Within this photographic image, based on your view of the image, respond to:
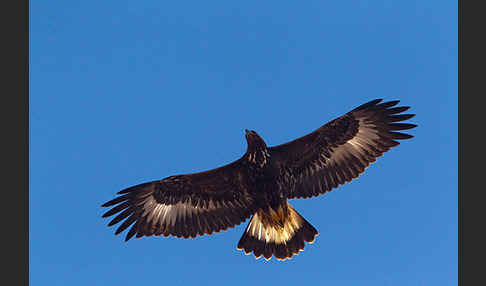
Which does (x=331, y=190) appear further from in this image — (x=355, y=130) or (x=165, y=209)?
(x=165, y=209)

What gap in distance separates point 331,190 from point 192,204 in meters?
2.82

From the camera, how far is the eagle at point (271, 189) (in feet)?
31.8

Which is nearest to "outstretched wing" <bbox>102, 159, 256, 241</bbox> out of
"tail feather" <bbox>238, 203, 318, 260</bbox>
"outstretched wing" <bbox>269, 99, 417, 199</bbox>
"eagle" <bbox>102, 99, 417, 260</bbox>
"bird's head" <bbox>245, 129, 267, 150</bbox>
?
"eagle" <bbox>102, 99, 417, 260</bbox>

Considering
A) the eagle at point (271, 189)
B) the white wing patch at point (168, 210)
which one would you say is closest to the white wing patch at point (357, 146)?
the eagle at point (271, 189)

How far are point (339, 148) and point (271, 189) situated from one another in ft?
5.35

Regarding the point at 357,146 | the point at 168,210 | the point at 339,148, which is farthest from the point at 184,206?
the point at 357,146

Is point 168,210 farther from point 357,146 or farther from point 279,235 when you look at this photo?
point 357,146

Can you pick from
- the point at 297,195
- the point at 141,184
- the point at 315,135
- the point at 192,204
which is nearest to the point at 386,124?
the point at 315,135

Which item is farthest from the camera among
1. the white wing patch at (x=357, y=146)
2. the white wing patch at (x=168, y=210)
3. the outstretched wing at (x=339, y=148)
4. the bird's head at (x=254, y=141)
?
the white wing patch at (x=168, y=210)

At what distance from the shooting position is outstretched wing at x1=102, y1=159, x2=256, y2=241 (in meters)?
9.90

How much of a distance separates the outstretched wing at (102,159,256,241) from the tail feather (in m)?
0.40

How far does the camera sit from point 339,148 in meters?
9.98

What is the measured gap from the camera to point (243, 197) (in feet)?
32.7

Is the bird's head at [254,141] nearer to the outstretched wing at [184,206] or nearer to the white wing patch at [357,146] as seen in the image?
the outstretched wing at [184,206]
